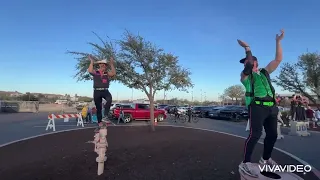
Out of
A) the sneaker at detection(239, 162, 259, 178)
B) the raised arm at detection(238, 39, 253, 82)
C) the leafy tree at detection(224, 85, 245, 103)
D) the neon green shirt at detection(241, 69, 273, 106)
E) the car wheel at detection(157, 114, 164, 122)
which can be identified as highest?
the leafy tree at detection(224, 85, 245, 103)

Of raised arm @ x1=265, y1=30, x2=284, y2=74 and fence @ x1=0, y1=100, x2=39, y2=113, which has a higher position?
raised arm @ x1=265, y1=30, x2=284, y2=74

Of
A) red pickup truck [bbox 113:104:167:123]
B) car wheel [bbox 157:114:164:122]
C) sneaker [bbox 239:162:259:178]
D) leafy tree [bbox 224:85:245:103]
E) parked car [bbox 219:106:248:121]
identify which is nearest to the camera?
sneaker [bbox 239:162:259:178]

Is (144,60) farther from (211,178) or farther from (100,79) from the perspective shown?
(211,178)

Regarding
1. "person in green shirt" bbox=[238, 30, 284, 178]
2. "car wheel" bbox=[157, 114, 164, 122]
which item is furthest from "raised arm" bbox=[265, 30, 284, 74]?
"car wheel" bbox=[157, 114, 164, 122]

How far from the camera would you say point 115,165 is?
18.0ft

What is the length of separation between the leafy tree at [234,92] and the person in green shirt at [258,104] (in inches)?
3180

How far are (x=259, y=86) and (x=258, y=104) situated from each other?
0.25 m

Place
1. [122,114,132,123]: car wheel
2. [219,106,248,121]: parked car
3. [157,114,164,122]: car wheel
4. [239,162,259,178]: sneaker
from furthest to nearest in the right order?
[219,106,248,121]: parked car → [157,114,164,122]: car wheel → [122,114,132,123]: car wheel → [239,162,259,178]: sneaker

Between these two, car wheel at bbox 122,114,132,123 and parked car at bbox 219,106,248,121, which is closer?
car wheel at bbox 122,114,132,123

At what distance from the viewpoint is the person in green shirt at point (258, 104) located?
3.31 meters

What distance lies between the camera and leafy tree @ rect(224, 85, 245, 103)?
3241 inches

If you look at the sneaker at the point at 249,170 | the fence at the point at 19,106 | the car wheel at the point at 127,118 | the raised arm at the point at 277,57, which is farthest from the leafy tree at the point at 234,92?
the sneaker at the point at 249,170

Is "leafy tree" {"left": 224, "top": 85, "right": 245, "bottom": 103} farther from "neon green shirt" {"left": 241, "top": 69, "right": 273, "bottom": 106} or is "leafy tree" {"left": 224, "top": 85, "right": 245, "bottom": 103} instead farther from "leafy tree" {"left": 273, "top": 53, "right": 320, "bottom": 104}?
"neon green shirt" {"left": 241, "top": 69, "right": 273, "bottom": 106}

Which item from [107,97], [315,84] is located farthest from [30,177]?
[315,84]
